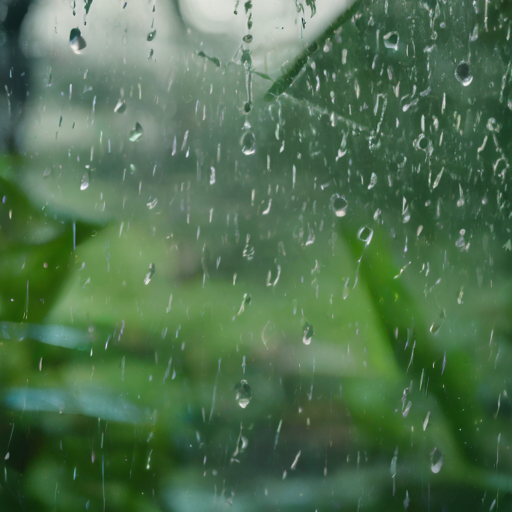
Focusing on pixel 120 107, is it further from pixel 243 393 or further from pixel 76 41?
pixel 243 393

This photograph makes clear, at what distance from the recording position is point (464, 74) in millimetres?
489

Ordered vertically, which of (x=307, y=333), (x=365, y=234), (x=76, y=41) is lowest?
(x=307, y=333)

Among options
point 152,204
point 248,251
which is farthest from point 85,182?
point 248,251

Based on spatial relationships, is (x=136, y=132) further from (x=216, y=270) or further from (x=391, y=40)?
(x=391, y=40)

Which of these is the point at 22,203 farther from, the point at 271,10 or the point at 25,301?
the point at 271,10

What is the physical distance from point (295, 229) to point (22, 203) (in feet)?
0.89

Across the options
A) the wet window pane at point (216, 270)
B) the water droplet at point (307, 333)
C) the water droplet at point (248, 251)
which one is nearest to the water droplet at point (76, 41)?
the wet window pane at point (216, 270)

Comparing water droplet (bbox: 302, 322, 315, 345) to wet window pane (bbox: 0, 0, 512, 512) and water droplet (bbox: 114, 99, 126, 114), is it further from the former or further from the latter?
water droplet (bbox: 114, 99, 126, 114)

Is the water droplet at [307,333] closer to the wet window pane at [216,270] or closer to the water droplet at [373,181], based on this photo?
the wet window pane at [216,270]

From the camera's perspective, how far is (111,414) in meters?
0.46

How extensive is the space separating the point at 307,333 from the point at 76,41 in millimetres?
366

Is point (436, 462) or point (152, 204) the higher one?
point (152, 204)

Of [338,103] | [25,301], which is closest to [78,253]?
[25,301]

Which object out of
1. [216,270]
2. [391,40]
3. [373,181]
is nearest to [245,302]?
[216,270]
